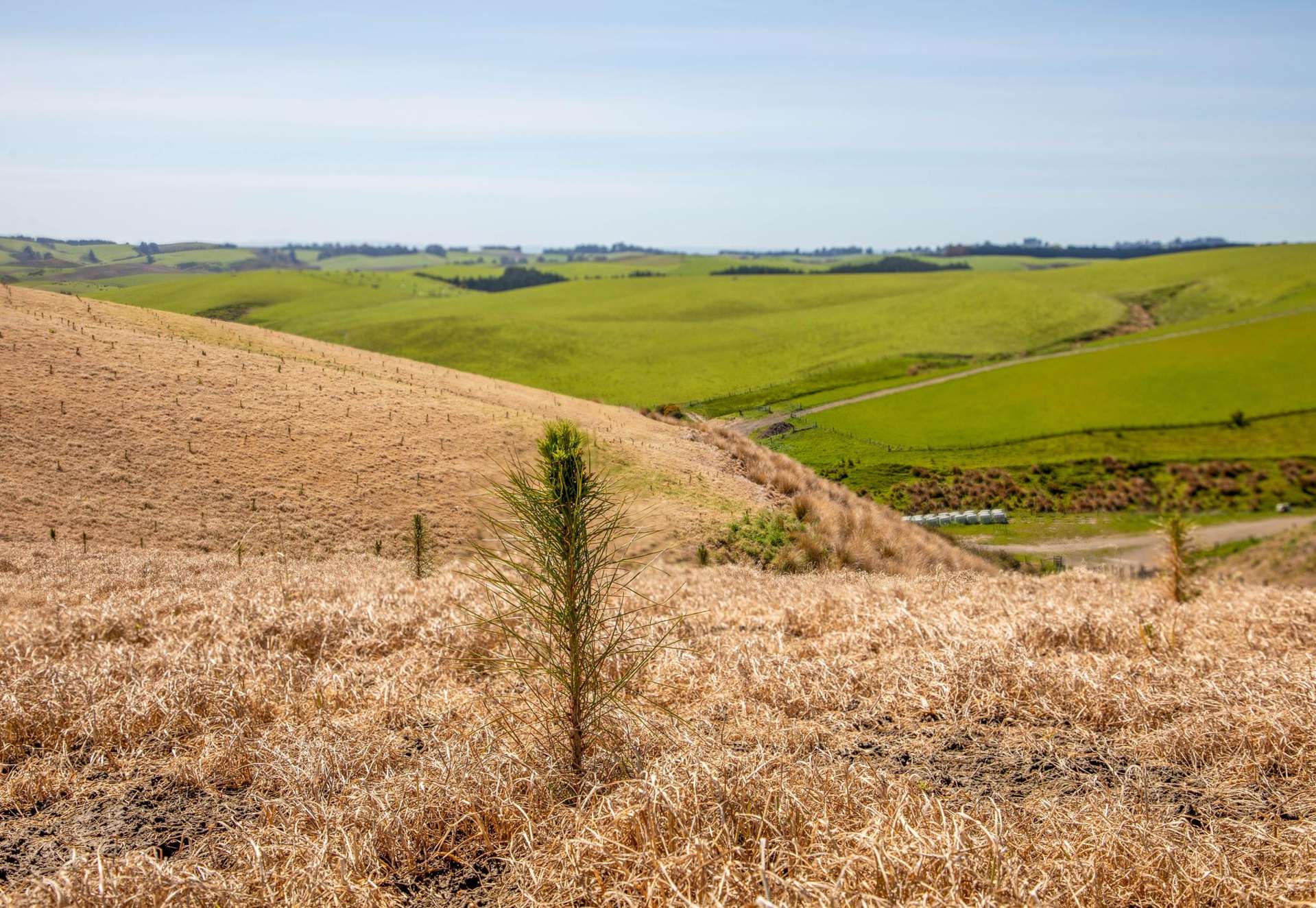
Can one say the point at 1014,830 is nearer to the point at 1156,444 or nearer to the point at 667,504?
the point at 667,504

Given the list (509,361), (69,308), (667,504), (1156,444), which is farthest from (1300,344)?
(69,308)

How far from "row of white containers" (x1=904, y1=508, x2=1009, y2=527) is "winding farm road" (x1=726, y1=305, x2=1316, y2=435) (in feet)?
24.4

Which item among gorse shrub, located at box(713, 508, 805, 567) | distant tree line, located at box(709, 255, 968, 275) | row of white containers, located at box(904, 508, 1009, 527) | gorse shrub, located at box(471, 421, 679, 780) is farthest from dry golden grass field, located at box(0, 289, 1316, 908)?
distant tree line, located at box(709, 255, 968, 275)

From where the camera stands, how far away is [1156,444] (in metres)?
42.7

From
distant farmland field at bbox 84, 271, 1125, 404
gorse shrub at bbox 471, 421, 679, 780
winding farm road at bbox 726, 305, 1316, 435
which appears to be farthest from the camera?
distant farmland field at bbox 84, 271, 1125, 404

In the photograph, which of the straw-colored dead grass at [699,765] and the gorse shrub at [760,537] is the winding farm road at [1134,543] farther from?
the straw-colored dead grass at [699,765]

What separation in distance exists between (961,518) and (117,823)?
28.0 meters

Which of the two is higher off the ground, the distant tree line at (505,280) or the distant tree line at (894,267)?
the distant tree line at (894,267)

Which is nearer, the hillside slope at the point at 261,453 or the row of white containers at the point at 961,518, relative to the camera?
the hillside slope at the point at 261,453

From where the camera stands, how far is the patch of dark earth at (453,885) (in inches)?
146

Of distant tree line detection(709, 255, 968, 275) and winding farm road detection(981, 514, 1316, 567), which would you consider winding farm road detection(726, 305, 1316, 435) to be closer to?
winding farm road detection(981, 514, 1316, 567)

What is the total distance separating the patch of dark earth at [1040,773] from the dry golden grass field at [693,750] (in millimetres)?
26

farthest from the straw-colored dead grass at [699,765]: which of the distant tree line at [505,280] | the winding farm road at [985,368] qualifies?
the distant tree line at [505,280]

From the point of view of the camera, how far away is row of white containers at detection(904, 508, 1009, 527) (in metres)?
27.7
